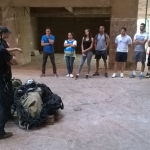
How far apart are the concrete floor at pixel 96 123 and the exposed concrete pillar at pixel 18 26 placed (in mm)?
4298

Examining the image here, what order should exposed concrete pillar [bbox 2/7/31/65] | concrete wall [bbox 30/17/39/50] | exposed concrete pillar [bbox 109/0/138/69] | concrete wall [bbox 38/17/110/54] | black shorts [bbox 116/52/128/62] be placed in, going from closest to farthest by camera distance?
black shorts [bbox 116/52/128/62], exposed concrete pillar [bbox 109/0/138/69], exposed concrete pillar [bbox 2/7/31/65], concrete wall [bbox 30/17/39/50], concrete wall [bbox 38/17/110/54]

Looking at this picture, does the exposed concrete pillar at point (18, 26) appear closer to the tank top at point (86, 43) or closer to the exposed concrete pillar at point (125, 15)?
the tank top at point (86, 43)

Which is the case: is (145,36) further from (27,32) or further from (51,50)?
(27,32)

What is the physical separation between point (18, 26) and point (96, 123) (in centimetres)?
754

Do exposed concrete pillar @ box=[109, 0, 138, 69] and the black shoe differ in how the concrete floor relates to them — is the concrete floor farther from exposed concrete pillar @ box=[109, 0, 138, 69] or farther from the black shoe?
exposed concrete pillar @ box=[109, 0, 138, 69]

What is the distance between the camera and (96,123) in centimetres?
453

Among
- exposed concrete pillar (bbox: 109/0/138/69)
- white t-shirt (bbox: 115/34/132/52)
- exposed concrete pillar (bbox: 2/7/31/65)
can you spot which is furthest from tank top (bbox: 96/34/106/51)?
exposed concrete pillar (bbox: 2/7/31/65)

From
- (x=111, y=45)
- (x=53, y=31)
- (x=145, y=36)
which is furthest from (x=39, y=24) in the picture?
(x=145, y=36)

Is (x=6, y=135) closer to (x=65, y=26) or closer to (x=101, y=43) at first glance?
(x=101, y=43)

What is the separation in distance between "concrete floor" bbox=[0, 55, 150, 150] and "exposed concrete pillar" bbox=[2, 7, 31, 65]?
14.1ft

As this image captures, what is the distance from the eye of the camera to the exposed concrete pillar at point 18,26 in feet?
33.7

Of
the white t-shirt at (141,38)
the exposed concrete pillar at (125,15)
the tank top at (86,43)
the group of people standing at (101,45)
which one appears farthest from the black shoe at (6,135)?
the exposed concrete pillar at (125,15)

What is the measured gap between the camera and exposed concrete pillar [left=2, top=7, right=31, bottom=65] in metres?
10.3

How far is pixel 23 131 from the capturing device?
420 centimetres
